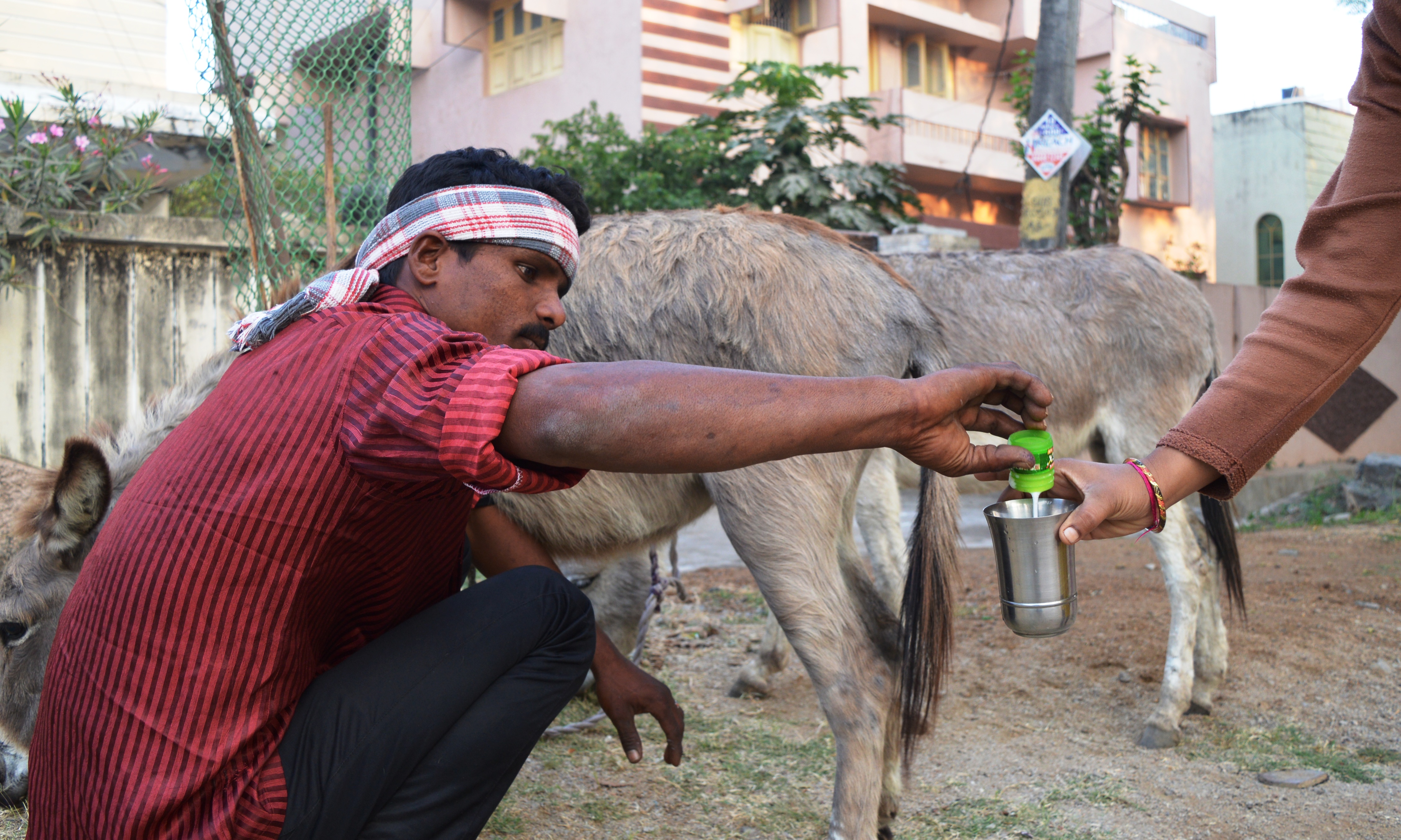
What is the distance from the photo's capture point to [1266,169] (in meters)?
21.0

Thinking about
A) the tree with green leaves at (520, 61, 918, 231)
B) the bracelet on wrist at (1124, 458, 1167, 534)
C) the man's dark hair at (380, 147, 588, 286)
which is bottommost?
the bracelet on wrist at (1124, 458, 1167, 534)

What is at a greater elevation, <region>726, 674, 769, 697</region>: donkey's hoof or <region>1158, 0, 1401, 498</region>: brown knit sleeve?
<region>1158, 0, 1401, 498</region>: brown knit sleeve

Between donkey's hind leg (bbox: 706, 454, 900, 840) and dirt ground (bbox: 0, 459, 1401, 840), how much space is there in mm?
405

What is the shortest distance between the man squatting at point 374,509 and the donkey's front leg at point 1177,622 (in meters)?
2.51

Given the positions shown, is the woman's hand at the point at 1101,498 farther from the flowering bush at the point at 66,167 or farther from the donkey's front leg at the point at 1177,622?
the flowering bush at the point at 66,167

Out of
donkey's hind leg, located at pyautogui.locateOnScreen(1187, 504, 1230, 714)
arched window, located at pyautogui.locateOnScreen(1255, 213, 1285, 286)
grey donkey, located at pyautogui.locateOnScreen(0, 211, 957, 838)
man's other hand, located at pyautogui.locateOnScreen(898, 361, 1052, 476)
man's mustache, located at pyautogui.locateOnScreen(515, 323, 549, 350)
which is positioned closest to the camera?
man's other hand, located at pyautogui.locateOnScreen(898, 361, 1052, 476)

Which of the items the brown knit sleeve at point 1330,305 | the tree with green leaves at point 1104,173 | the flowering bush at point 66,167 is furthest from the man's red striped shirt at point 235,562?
the tree with green leaves at point 1104,173

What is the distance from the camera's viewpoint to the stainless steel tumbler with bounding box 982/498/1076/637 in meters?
1.86

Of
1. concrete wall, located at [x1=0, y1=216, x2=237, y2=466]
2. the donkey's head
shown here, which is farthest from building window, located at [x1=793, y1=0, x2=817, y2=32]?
the donkey's head

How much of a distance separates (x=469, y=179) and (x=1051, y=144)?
19.6 ft

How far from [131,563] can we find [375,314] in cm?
53

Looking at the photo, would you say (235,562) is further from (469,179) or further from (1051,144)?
(1051,144)

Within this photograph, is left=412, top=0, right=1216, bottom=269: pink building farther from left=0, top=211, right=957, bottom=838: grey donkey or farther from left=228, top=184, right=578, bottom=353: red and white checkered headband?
left=228, top=184, right=578, bottom=353: red and white checkered headband

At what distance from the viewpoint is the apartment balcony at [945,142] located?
17.5 m
